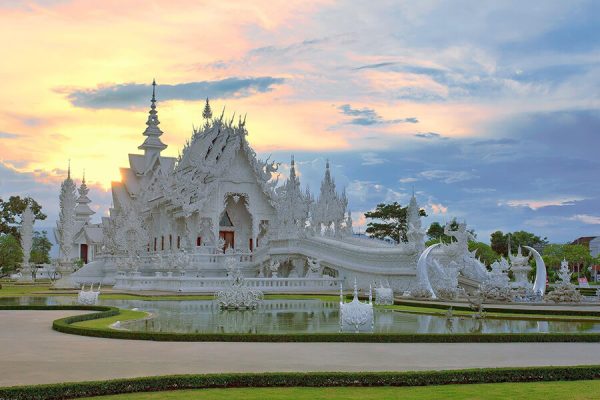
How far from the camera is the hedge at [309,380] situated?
884cm

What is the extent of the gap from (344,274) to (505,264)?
26.3 ft

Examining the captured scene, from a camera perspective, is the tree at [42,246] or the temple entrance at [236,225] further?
the tree at [42,246]

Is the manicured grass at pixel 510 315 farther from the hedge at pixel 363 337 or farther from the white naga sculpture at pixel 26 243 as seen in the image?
the white naga sculpture at pixel 26 243

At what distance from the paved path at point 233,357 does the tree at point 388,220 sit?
55.0 metres

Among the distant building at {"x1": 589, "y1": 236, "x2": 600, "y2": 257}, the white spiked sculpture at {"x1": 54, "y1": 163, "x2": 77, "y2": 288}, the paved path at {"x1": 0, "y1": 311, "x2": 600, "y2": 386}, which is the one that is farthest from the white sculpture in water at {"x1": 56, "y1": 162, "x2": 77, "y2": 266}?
the distant building at {"x1": 589, "y1": 236, "x2": 600, "y2": 257}

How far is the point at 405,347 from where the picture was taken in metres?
13.2

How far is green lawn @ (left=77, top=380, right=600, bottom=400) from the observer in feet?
29.0

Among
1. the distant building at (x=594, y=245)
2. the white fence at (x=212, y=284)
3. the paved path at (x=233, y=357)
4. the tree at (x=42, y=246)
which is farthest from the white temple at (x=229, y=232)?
the distant building at (x=594, y=245)

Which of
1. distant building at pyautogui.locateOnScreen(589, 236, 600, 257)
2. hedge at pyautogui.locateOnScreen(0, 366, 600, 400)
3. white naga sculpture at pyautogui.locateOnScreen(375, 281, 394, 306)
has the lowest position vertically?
hedge at pyautogui.locateOnScreen(0, 366, 600, 400)

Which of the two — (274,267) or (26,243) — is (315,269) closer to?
(274,267)

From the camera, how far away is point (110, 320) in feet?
58.9

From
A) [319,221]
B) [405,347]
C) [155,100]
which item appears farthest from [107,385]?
[155,100]

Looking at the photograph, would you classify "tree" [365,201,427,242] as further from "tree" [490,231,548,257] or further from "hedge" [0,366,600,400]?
"hedge" [0,366,600,400]

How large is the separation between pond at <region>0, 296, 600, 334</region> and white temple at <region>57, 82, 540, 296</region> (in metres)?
11.9
